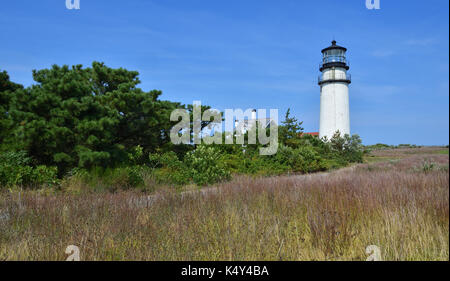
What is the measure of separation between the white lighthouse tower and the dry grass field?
25.7m

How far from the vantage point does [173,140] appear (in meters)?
13.9

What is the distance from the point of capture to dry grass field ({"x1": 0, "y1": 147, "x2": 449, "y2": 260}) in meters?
2.58

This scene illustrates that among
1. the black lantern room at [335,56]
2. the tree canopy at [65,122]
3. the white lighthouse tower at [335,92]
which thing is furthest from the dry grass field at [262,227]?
the black lantern room at [335,56]

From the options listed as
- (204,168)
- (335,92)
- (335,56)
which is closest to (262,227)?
(204,168)

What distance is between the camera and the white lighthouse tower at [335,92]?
28453 mm

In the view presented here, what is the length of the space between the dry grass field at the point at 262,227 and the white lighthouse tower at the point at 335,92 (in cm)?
2571

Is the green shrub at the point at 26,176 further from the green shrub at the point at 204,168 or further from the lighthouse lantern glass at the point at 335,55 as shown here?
the lighthouse lantern glass at the point at 335,55

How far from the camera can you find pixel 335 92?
2847 cm

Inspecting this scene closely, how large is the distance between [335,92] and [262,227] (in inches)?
1106

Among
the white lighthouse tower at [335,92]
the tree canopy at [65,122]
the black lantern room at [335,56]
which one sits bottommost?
the tree canopy at [65,122]

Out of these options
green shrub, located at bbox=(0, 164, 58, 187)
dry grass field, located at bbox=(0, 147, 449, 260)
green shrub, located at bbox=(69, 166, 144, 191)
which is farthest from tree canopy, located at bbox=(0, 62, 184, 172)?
dry grass field, located at bbox=(0, 147, 449, 260)

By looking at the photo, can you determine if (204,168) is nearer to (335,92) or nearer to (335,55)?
(335,92)
